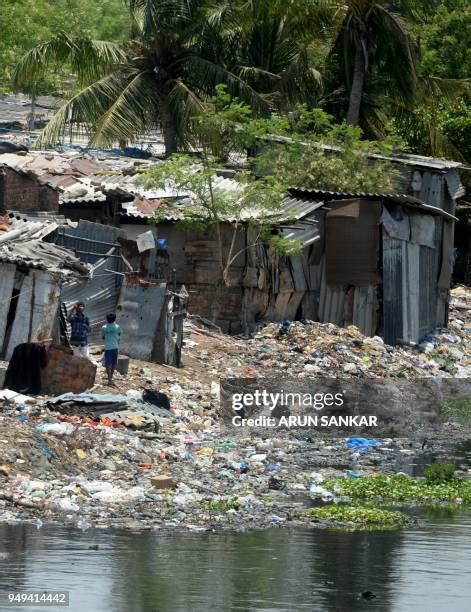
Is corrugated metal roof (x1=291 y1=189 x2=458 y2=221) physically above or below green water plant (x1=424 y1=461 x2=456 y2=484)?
above

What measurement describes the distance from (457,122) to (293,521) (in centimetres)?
2103

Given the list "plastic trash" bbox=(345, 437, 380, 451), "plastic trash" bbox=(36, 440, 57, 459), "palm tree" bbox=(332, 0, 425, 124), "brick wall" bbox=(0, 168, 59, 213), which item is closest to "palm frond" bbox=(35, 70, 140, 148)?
"palm tree" bbox=(332, 0, 425, 124)

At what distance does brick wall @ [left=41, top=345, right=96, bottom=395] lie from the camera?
15.8 m

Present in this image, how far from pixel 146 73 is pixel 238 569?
18.7 m

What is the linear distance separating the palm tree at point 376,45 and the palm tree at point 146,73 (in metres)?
1.90

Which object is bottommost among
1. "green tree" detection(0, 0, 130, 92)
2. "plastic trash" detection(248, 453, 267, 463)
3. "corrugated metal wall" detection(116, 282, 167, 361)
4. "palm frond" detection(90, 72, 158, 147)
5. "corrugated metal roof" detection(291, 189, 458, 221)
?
"plastic trash" detection(248, 453, 267, 463)

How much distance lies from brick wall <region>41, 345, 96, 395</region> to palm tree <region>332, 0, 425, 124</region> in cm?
1300

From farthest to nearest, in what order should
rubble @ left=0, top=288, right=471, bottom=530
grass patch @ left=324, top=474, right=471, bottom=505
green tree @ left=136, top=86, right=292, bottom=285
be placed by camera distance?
green tree @ left=136, top=86, right=292, bottom=285, grass patch @ left=324, top=474, right=471, bottom=505, rubble @ left=0, top=288, right=471, bottom=530

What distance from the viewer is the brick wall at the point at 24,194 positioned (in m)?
20.7

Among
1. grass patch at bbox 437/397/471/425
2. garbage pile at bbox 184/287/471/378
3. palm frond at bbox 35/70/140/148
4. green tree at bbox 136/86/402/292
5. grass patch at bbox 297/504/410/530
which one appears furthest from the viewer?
palm frond at bbox 35/70/140/148

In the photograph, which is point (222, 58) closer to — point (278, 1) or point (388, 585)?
point (278, 1)

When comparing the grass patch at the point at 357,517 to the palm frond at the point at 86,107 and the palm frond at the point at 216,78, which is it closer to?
the palm frond at the point at 86,107

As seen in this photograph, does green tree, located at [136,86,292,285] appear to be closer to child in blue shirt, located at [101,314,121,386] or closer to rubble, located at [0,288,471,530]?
rubble, located at [0,288,471,530]

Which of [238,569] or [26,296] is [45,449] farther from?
[26,296]
